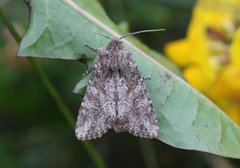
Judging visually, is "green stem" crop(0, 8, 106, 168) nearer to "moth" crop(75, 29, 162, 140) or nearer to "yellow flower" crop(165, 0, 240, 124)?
"moth" crop(75, 29, 162, 140)

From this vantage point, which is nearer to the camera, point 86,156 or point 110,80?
point 110,80

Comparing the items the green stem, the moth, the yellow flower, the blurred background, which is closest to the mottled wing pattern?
the moth

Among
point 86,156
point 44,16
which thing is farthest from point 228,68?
point 86,156

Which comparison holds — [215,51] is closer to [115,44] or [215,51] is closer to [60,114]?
[115,44]

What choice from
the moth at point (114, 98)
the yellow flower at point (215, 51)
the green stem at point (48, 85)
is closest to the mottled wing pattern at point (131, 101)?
the moth at point (114, 98)

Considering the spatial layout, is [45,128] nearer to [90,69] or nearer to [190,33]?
[190,33]

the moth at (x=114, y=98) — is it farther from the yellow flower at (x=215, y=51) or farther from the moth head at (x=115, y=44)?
the yellow flower at (x=215, y=51)

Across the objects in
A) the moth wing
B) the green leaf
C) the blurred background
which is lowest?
the blurred background
